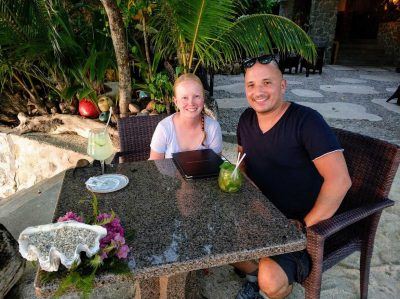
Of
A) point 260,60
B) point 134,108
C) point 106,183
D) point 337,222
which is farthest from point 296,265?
point 134,108

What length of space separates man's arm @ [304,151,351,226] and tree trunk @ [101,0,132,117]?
2806 mm

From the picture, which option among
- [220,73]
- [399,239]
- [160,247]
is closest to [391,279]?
[399,239]

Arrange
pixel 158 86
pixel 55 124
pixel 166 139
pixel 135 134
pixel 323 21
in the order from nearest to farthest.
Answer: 1. pixel 166 139
2. pixel 135 134
3. pixel 158 86
4. pixel 55 124
5. pixel 323 21

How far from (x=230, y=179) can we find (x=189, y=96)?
761 mm

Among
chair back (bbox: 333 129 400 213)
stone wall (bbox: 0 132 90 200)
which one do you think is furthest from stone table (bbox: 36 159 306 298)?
stone wall (bbox: 0 132 90 200)

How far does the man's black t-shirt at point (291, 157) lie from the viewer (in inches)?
65.6

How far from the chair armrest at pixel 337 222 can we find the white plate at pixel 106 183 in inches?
38.1

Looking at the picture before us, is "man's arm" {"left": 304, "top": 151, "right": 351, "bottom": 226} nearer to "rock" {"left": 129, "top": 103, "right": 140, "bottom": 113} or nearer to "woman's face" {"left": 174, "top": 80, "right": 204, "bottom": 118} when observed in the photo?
"woman's face" {"left": 174, "top": 80, "right": 204, "bottom": 118}

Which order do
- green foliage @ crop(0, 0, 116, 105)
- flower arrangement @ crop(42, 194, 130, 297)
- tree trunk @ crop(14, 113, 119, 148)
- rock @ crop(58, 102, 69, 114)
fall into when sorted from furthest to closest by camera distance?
rock @ crop(58, 102, 69, 114), tree trunk @ crop(14, 113, 119, 148), green foliage @ crop(0, 0, 116, 105), flower arrangement @ crop(42, 194, 130, 297)

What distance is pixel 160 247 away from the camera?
1.15 meters

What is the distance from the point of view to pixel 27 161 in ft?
15.6

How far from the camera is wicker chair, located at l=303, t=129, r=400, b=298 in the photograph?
1489 mm

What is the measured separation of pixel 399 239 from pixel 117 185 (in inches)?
89.9

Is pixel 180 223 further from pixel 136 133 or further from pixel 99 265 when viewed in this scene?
pixel 136 133
